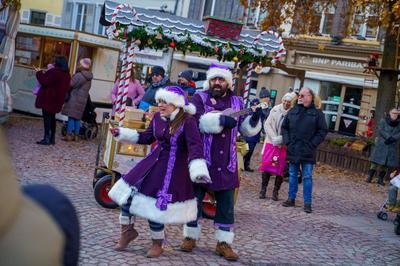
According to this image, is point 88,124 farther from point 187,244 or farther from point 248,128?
point 187,244

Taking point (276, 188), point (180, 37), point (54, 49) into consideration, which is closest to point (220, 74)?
point (180, 37)

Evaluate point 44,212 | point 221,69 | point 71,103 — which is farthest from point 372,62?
point 44,212

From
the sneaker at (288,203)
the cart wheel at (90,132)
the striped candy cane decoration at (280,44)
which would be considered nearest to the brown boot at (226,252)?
the sneaker at (288,203)

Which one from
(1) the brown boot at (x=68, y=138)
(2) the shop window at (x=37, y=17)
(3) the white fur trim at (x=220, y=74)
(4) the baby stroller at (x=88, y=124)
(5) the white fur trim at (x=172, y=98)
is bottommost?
(1) the brown boot at (x=68, y=138)

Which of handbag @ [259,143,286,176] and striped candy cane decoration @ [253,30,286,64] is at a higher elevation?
striped candy cane decoration @ [253,30,286,64]

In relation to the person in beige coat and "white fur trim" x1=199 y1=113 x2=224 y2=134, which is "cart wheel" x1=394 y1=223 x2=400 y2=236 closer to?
the person in beige coat

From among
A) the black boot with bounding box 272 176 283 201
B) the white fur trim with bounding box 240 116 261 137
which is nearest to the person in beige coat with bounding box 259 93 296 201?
the black boot with bounding box 272 176 283 201

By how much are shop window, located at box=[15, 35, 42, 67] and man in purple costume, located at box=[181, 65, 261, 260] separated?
481 inches

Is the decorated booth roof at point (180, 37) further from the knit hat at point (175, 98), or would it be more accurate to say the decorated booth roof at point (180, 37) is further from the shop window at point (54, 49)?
the shop window at point (54, 49)

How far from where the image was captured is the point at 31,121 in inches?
661

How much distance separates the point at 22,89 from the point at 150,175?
504 inches

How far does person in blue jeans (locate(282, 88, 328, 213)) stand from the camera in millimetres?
9547

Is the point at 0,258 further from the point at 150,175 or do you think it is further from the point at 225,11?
the point at 225,11

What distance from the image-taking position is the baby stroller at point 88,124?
47.3 ft
